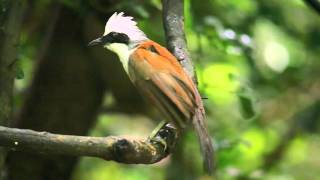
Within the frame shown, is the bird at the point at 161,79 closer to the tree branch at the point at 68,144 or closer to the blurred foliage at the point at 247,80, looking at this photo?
the tree branch at the point at 68,144

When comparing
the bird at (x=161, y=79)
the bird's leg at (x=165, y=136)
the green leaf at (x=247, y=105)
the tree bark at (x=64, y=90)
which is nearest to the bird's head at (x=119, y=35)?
the bird at (x=161, y=79)

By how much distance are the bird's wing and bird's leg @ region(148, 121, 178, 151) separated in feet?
0.26

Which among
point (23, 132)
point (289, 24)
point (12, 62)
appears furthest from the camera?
point (289, 24)

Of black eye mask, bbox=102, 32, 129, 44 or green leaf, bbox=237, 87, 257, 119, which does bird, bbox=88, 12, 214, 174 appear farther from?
green leaf, bbox=237, 87, 257, 119

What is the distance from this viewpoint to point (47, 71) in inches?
134

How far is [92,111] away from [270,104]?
132cm

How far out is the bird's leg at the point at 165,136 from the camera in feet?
A: 6.37

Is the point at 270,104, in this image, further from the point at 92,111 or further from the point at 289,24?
the point at 92,111

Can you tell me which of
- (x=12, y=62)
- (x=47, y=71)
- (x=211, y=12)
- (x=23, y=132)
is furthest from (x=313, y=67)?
(x=23, y=132)

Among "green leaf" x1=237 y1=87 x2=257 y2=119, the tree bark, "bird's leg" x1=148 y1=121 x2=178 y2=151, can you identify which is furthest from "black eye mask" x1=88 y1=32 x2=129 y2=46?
Answer: the tree bark

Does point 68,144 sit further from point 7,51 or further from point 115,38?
point 7,51

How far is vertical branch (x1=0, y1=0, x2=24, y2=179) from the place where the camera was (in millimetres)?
2371

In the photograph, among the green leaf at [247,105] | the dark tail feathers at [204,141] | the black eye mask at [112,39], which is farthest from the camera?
the green leaf at [247,105]

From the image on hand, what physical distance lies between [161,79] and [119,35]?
0.28 metres
